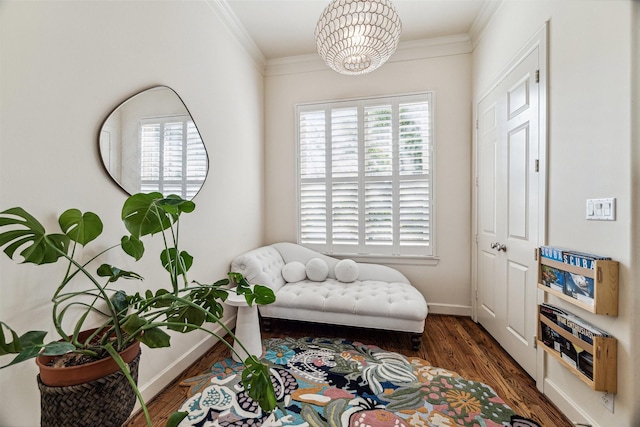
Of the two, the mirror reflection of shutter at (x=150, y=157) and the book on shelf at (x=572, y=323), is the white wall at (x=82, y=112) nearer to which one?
the mirror reflection of shutter at (x=150, y=157)

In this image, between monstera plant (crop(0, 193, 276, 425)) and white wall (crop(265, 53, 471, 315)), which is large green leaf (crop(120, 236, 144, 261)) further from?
white wall (crop(265, 53, 471, 315))

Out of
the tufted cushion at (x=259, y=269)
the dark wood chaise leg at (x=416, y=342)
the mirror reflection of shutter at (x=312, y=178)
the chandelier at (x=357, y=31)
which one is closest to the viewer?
the chandelier at (x=357, y=31)

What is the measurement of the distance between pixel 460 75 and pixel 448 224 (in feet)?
5.38

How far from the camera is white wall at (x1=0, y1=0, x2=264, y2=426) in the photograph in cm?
102

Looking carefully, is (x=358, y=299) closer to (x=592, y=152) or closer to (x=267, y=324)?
(x=267, y=324)

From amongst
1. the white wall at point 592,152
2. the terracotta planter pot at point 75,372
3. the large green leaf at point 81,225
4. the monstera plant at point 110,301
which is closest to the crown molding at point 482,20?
the white wall at point 592,152

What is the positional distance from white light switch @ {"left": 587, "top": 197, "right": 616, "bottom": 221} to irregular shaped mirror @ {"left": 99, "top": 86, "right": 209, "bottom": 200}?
2.41 metres

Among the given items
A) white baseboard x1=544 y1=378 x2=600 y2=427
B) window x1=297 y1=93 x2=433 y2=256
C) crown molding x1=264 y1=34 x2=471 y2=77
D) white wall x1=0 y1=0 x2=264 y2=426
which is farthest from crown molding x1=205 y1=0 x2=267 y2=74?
white baseboard x1=544 y1=378 x2=600 y2=427

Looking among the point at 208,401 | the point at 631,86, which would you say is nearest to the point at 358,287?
the point at 208,401

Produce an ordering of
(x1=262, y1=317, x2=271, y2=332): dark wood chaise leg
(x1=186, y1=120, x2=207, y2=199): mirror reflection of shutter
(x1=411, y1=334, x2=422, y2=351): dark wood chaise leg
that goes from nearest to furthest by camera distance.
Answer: (x1=186, y1=120, x2=207, y2=199): mirror reflection of shutter, (x1=411, y1=334, x2=422, y2=351): dark wood chaise leg, (x1=262, y1=317, x2=271, y2=332): dark wood chaise leg

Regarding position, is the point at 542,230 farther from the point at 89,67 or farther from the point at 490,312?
the point at 89,67

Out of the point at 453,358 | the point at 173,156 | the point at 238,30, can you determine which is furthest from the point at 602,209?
the point at 238,30

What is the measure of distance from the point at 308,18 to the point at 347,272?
253cm

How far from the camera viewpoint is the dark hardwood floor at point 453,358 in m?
1.56
